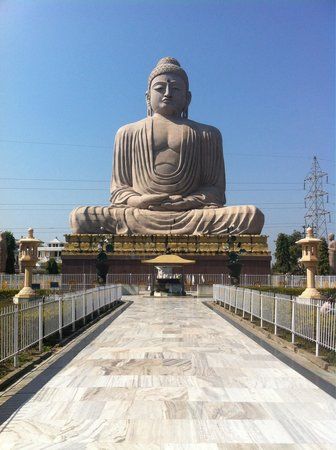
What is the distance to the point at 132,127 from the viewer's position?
32062 millimetres

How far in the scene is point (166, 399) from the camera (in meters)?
5.20

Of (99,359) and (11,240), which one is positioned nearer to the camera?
(99,359)

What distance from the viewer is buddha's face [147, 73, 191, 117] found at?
104ft

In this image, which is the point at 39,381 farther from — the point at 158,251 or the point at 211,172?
the point at 211,172

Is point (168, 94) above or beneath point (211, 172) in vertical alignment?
above

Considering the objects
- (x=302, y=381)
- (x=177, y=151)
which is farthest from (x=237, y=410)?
(x=177, y=151)

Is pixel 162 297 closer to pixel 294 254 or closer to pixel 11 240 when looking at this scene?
pixel 294 254

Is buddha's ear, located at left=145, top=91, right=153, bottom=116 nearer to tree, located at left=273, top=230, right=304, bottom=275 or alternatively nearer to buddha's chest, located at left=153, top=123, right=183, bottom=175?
buddha's chest, located at left=153, top=123, right=183, bottom=175

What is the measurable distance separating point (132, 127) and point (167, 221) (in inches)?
238

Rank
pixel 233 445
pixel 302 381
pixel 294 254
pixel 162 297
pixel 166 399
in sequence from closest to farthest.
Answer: pixel 233 445, pixel 166 399, pixel 302 381, pixel 162 297, pixel 294 254

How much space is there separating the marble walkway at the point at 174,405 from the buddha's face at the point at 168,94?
24.7 metres

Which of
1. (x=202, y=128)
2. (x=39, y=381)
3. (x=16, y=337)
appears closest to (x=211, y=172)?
(x=202, y=128)

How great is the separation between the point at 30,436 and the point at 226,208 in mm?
25666

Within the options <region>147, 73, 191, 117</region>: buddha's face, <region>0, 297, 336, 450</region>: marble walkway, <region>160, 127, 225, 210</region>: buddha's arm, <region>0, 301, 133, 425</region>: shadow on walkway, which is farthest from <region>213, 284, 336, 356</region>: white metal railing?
<region>147, 73, 191, 117</region>: buddha's face
